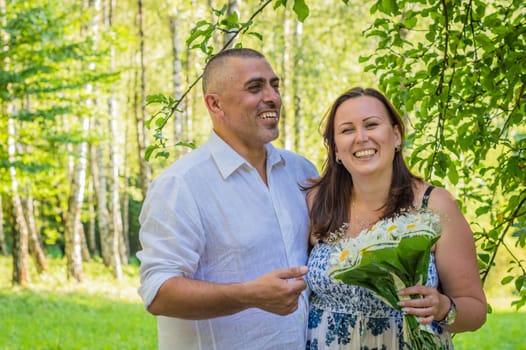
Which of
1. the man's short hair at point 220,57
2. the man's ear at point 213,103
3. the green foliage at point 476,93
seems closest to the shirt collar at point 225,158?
the man's ear at point 213,103

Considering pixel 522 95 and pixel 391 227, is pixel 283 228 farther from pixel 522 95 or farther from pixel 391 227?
pixel 522 95

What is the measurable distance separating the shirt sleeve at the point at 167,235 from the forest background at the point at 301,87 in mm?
340

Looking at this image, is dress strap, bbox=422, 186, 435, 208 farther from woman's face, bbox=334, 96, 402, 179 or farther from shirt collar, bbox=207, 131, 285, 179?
shirt collar, bbox=207, 131, 285, 179

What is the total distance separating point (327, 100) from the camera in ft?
69.8

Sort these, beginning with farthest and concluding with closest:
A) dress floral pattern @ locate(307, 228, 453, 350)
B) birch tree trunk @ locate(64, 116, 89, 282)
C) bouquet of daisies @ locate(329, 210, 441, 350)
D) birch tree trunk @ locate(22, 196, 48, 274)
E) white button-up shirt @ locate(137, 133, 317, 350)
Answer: birch tree trunk @ locate(64, 116, 89, 282)
birch tree trunk @ locate(22, 196, 48, 274)
dress floral pattern @ locate(307, 228, 453, 350)
white button-up shirt @ locate(137, 133, 317, 350)
bouquet of daisies @ locate(329, 210, 441, 350)

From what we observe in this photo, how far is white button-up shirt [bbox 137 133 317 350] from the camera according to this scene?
3.15 meters

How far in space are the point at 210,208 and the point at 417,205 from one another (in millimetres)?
906

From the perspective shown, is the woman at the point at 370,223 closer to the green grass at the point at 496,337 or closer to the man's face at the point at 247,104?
the man's face at the point at 247,104

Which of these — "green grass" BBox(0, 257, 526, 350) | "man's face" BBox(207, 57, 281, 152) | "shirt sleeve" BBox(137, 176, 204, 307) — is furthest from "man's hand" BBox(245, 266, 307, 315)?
"green grass" BBox(0, 257, 526, 350)

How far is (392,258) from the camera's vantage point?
105 inches

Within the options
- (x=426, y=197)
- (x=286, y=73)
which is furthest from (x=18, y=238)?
(x=426, y=197)

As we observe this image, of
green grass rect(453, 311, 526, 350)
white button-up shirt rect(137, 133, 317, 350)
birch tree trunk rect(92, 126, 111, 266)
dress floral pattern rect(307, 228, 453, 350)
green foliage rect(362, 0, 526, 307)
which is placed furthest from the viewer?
birch tree trunk rect(92, 126, 111, 266)

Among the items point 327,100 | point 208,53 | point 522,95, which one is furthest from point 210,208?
point 327,100

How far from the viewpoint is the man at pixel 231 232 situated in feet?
9.79
